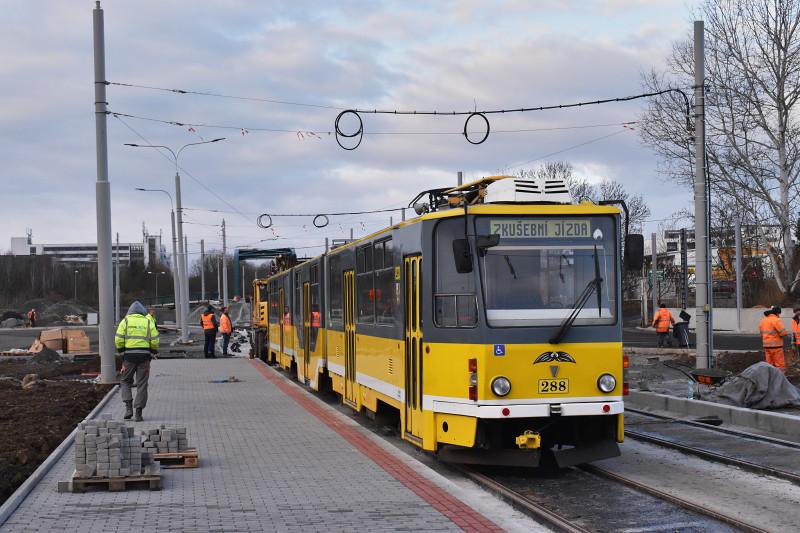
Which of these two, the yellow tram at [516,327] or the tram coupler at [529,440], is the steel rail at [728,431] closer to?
the yellow tram at [516,327]

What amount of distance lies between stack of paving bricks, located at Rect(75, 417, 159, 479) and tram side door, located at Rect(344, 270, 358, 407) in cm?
590

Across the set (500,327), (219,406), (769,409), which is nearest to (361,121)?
(219,406)

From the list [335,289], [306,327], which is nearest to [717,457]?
[335,289]

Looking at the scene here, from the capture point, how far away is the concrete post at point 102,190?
21422 mm

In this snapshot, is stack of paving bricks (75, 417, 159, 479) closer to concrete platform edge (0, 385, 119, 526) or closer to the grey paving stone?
the grey paving stone

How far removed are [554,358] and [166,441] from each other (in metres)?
4.22

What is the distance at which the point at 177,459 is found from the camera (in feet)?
35.2

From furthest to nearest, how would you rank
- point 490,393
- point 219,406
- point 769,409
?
point 219,406 < point 769,409 < point 490,393

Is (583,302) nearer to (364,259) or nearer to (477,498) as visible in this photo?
(477,498)

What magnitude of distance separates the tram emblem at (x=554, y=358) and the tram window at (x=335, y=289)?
6.55 m

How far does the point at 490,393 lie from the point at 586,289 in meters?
1.53

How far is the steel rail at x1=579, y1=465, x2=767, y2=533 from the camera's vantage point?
26.4ft

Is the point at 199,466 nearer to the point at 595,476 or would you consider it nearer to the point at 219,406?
the point at 595,476

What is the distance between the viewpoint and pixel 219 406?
1759cm
